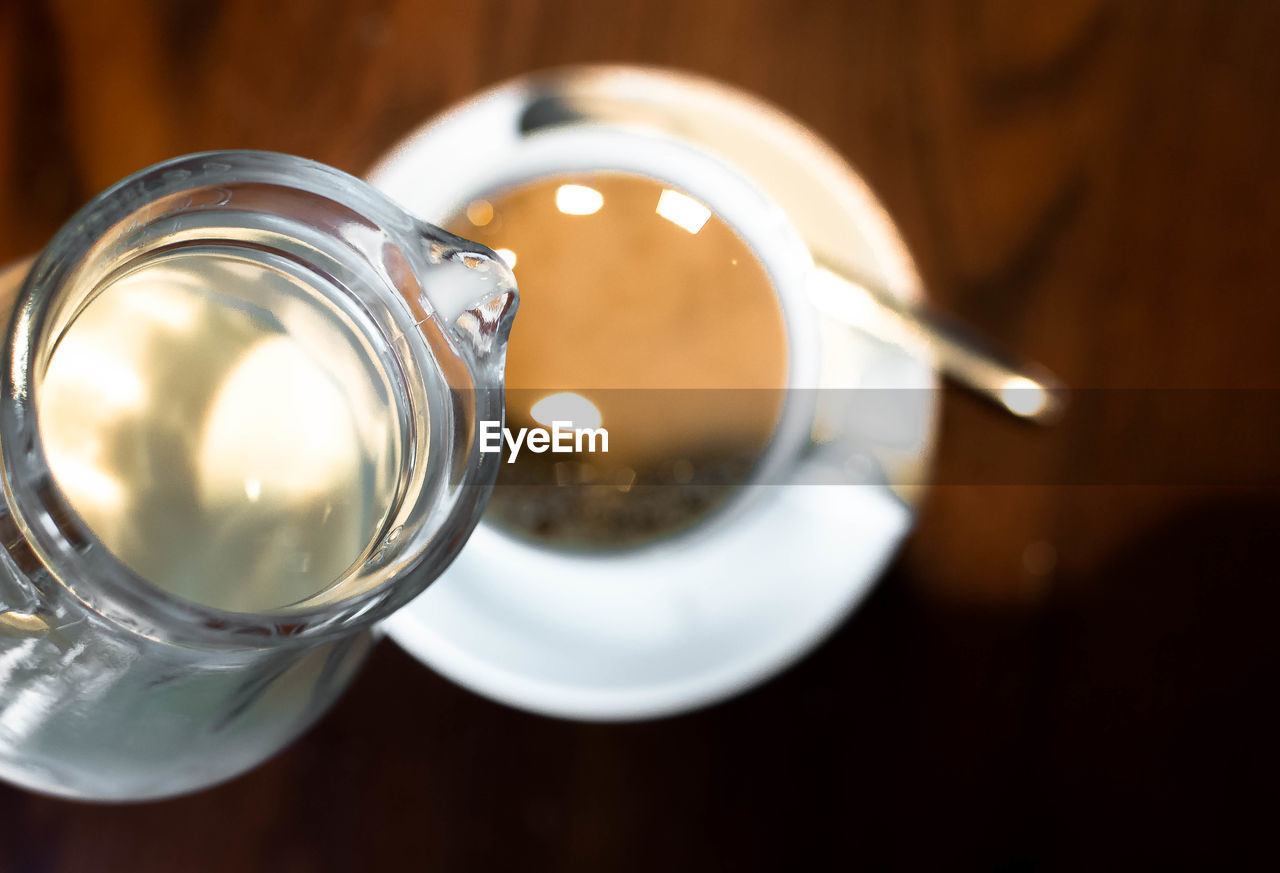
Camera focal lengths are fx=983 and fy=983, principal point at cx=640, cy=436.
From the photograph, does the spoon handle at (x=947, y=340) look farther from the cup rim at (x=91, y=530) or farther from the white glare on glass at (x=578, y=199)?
the cup rim at (x=91, y=530)

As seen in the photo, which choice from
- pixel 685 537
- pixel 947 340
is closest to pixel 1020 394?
pixel 947 340

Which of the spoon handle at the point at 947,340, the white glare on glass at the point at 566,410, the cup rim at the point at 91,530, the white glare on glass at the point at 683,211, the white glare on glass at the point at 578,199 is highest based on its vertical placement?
the white glare on glass at the point at 578,199

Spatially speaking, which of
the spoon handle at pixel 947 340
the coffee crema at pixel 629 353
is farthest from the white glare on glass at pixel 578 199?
the spoon handle at pixel 947 340

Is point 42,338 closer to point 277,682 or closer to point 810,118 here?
point 277,682

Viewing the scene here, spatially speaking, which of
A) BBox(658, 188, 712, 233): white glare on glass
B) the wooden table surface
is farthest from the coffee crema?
the wooden table surface

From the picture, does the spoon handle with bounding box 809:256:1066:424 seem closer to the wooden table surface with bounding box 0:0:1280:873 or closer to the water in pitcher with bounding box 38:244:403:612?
the wooden table surface with bounding box 0:0:1280:873
